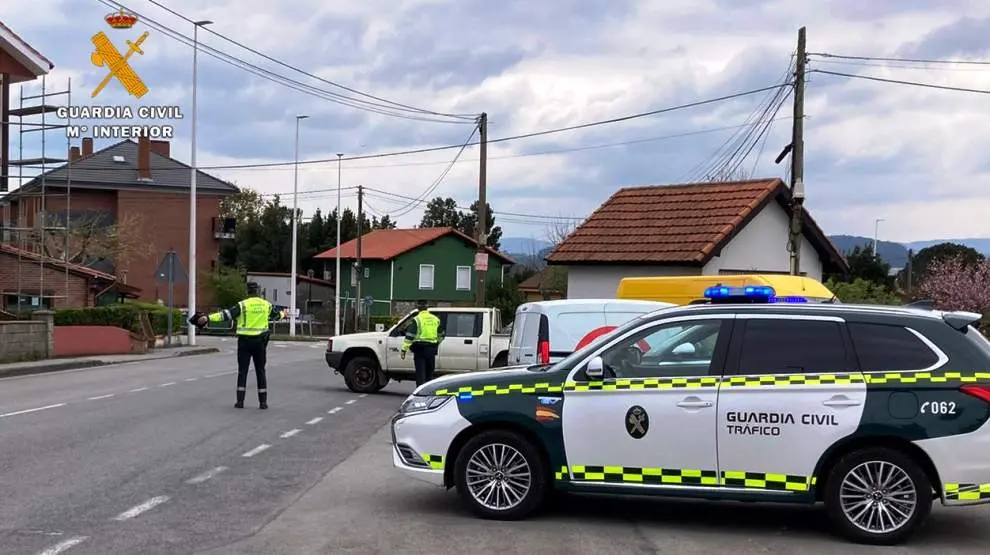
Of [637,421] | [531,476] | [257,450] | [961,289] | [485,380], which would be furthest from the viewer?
[961,289]

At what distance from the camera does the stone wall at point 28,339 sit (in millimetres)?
24969

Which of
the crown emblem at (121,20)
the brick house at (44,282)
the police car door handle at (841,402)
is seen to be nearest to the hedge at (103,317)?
the brick house at (44,282)

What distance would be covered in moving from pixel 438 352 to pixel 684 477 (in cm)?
1208

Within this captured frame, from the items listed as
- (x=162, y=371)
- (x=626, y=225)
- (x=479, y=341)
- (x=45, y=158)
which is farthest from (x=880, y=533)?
(x=45, y=158)

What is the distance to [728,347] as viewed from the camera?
25.4 ft

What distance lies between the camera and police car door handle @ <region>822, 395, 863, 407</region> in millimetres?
7414

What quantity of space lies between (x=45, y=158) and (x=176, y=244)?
34147 millimetres

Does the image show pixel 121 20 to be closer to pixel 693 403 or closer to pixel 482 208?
pixel 482 208

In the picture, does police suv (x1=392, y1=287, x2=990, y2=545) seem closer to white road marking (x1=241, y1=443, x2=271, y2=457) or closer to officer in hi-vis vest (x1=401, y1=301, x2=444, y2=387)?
white road marking (x1=241, y1=443, x2=271, y2=457)

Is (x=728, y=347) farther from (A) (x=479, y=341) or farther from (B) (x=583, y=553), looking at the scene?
(A) (x=479, y=341)

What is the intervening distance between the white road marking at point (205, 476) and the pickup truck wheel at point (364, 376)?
9339 millimetres

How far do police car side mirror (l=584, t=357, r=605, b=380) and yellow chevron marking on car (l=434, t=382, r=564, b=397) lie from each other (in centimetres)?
24

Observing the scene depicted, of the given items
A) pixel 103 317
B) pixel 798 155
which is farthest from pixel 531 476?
pixel 103 317

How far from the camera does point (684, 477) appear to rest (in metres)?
7.62
